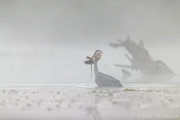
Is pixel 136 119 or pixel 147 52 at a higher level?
pixel 147 52

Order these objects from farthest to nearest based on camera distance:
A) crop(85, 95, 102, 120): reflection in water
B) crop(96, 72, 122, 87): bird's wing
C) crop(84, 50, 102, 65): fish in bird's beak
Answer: crop(84, 50, 102, 65): fish in bird's beak, crop(96, 72, 122, 87): bird's wing, crop(85, 95, 102, 120): reflection in water

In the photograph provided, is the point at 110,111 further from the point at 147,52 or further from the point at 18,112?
the point at 147,52

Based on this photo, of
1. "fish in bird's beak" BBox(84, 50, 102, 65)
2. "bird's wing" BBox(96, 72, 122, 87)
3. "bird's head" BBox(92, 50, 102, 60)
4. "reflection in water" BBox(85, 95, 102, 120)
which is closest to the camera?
"reflection in water" BBox(85, 95, 102, 120)

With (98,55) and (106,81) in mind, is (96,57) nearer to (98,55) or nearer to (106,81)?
(98,55)

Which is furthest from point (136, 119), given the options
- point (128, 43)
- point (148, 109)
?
point (128, 43)

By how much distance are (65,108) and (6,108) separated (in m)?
2.80

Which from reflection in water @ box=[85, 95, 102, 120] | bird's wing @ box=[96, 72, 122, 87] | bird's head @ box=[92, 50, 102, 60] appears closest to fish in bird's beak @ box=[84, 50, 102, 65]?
bird's head @ box=[92, 50, 102, 60]

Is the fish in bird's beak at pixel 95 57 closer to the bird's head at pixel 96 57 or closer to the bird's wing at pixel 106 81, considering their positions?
the bird's head at pixel 96 57

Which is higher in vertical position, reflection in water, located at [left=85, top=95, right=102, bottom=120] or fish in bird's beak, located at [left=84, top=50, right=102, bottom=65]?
fish in bird's beak, located at [left=84, top=50, right=102, bottom=65]

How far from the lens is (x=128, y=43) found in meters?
63.3

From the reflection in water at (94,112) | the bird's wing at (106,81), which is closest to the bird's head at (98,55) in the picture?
the bird's wing at (106,81)

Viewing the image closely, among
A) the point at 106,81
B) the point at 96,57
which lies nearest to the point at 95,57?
the point at 96,57

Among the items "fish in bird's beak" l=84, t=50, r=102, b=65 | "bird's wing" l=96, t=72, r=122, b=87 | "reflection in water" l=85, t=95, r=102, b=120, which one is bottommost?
"reflection in water" l=85, t=95, r=102, b=120

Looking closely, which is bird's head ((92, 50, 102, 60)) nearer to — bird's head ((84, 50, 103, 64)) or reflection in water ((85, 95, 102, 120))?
bird's head ((84, 50, 103, 64))
